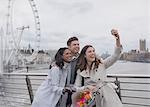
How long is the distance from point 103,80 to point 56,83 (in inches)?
12.7

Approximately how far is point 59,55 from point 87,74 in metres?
0.25

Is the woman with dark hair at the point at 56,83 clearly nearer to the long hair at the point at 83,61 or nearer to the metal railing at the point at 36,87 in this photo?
the long hair at the point at 83,61

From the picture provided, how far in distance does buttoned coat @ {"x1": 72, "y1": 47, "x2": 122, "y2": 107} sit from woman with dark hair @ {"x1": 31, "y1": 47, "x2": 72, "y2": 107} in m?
0.11

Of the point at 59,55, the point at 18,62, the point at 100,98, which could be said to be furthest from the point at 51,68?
the point at 18,62

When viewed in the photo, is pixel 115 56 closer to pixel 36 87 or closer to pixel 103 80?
pixel 103 80

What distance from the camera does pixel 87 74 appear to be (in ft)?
6.92

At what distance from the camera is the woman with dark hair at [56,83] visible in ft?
7.14

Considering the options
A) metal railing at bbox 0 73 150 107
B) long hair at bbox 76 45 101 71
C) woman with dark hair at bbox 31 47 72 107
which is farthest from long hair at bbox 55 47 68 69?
metal railing at bbox 0 73 150 107

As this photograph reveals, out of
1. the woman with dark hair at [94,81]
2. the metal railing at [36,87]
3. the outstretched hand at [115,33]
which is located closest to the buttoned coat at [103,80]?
the woman with dark hair at [94,81]

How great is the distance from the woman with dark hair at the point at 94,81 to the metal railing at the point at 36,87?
2.02ft

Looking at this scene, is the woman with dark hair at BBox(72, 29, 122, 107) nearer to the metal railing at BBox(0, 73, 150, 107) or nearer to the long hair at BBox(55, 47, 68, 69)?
the long hair at BBox(55, 47, 68, 69)

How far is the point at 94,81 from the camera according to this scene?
2.08 metres

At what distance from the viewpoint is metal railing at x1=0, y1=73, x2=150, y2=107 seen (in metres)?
2.83

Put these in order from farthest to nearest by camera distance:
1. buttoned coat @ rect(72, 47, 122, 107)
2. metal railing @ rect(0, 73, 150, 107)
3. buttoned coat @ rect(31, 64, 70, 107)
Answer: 1. metal railing @ rect(0, 73, 150, 107)
2. buttoned coat @ rect(31, 64, 70, 107)
3. buttoned coat @ rect(72, 47, 122, 107)
